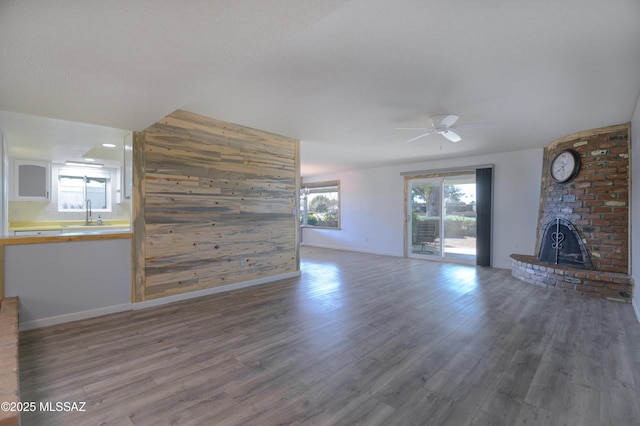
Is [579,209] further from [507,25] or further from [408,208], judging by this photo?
[507,25]

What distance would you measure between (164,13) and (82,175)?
574 centimetres

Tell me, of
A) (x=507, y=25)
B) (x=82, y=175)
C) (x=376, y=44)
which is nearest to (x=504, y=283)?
(x=507, y=25)

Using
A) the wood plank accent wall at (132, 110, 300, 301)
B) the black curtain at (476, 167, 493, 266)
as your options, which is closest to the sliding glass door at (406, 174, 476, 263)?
the black curtain at (476, 167, 493, 266)

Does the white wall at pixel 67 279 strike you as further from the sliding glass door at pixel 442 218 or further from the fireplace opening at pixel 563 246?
the fireplace opening at pixel 563 246

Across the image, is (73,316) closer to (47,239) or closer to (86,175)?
(47,239)

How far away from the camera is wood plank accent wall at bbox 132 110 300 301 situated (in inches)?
140

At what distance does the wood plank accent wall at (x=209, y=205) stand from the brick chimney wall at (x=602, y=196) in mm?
4550

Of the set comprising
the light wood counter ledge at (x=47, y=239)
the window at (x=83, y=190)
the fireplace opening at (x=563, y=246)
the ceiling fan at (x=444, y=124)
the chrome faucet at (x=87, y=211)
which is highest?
the ceiling fan at (x=444, y=124)

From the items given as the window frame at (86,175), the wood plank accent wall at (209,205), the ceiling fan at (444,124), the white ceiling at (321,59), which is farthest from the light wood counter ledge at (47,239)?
the ceiling fan at (444,124)

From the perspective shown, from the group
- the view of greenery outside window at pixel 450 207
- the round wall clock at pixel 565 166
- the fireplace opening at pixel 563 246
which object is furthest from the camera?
the view of greenery outside window at pixel 450 207

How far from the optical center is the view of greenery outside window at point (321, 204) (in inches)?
364

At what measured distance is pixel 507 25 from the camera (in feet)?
6.40

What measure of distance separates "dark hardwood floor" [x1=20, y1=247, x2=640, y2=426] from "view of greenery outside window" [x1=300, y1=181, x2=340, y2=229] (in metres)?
5.50

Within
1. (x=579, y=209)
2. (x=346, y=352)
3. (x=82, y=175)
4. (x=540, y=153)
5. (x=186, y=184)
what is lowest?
(x=346, y=352)
